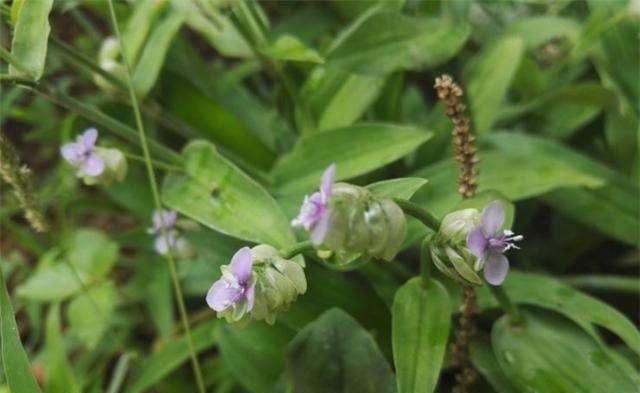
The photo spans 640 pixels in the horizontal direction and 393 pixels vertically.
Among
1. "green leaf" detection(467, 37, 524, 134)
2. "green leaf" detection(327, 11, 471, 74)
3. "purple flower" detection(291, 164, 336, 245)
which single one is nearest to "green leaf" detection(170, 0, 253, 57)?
"green leaf" detection(327, 11, 471, 74)

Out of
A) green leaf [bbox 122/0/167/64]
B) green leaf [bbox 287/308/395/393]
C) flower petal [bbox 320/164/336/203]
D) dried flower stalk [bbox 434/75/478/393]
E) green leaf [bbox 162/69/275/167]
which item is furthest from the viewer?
green leaf [bbox 162/69/275/167]

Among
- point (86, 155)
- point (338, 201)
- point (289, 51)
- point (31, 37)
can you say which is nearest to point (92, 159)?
point (86, 155)

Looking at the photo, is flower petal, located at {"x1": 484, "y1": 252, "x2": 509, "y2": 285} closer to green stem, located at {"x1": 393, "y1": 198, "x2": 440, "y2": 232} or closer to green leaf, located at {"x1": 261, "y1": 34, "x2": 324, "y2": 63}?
green stem, located at {"x1": 393, "y1": 198, "x2": 440, "y2": 232}

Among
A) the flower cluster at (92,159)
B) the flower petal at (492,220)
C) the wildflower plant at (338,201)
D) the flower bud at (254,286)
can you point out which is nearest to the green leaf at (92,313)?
→ the wildflower plant at (338,201)

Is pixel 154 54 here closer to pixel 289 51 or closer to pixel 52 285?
pixel 289 51

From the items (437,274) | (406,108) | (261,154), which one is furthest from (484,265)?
(406,108)

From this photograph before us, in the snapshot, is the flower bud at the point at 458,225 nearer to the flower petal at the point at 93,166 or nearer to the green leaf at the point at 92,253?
the flower petal at the point at 93,166
